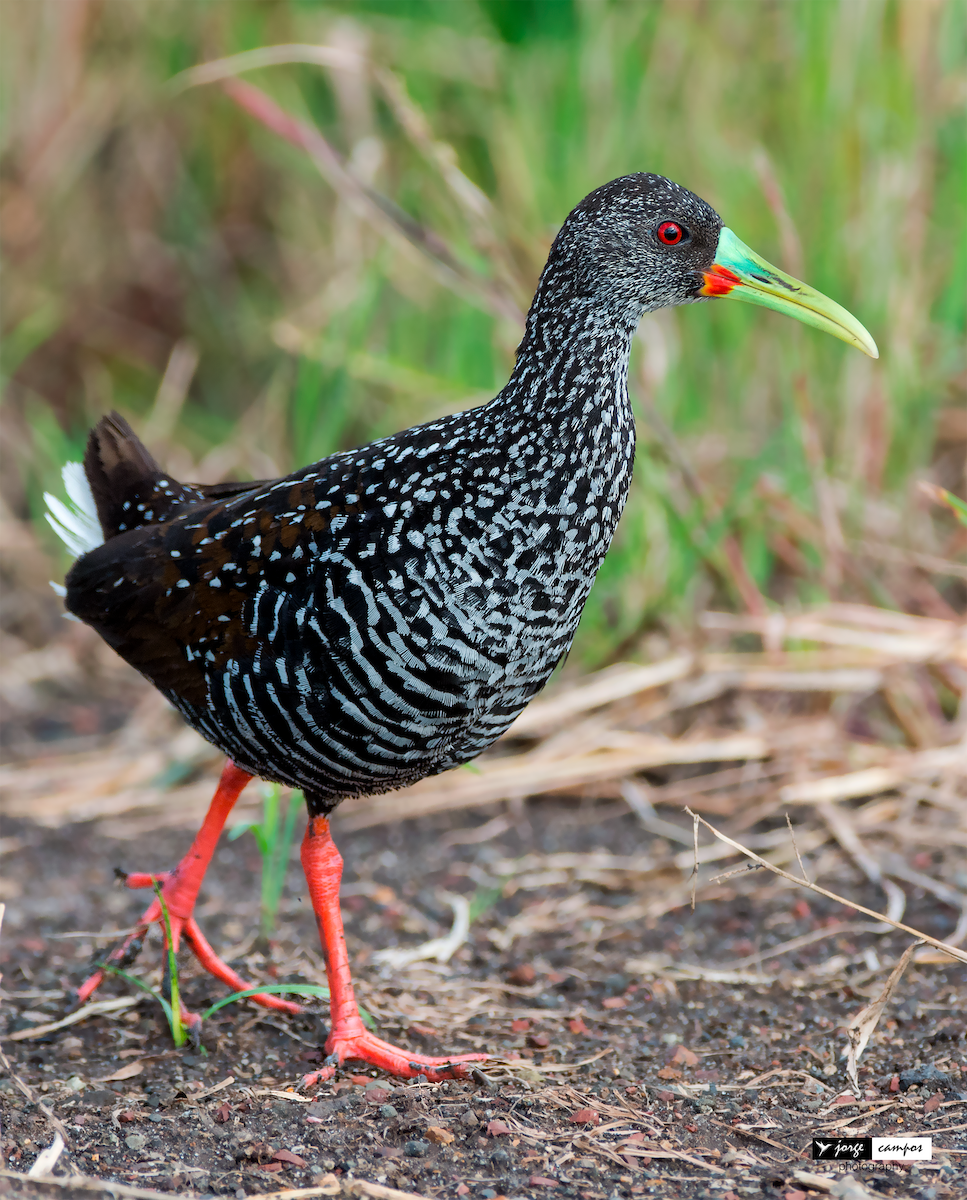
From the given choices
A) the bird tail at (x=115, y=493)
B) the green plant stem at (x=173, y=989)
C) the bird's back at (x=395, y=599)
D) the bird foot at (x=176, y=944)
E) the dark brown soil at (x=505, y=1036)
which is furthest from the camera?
the bird tail at (x=115, y=493)

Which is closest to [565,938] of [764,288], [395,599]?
[395,599]

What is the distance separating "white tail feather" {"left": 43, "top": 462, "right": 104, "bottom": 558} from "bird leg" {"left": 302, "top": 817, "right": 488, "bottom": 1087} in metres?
1.07

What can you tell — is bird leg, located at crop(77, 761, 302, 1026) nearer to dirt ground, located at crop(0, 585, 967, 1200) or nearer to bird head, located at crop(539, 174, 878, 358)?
dirt ground, located at crop(0, 585, 967, 1200)

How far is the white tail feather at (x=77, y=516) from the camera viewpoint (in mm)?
3893

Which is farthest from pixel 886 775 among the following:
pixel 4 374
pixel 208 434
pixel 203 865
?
pixel 4 374

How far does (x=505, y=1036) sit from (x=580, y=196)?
343cm

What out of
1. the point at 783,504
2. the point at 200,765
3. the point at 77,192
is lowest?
the point at 200,765

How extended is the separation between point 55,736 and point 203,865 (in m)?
2.18

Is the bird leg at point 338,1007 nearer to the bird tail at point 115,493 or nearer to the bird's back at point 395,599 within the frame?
the bird's back at point 395,599

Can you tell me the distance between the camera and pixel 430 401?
5891 millimetres

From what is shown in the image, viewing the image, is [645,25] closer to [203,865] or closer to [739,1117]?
[203,865]

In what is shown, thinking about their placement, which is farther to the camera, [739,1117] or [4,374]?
[4,374]

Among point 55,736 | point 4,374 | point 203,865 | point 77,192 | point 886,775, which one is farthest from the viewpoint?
point 77,192

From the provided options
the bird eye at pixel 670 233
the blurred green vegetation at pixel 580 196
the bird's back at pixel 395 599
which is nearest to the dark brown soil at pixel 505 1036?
the bird's back at pixel 395 599
